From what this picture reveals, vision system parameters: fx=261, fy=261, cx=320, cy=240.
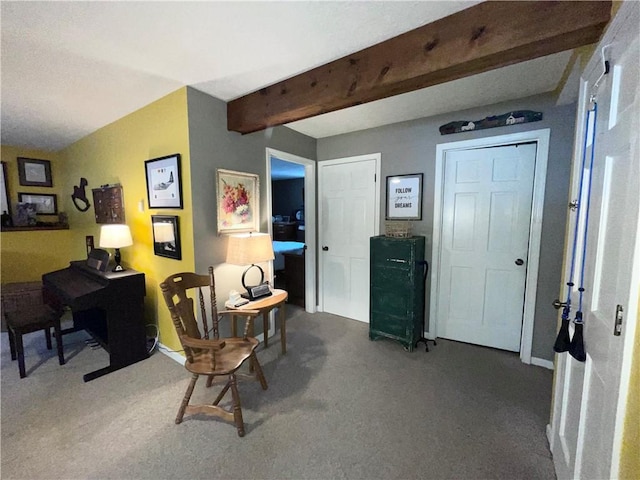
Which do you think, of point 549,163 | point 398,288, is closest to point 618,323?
point 398,288

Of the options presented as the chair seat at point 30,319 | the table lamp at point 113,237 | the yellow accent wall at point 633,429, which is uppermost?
the table lamp at point 113,237

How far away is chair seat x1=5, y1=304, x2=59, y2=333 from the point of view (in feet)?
7.04

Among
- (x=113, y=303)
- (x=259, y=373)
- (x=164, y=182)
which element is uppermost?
(x=164, y=182)

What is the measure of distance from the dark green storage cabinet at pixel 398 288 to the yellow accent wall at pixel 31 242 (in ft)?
15.0

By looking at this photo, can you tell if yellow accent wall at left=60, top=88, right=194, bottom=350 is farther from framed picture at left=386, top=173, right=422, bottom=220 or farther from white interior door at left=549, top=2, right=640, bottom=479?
white interior door at left=549, top=2, right=640, bottom=479

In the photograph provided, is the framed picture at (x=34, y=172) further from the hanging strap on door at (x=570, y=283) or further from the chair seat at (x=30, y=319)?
the hanging strap on door at (x=570, y=283)

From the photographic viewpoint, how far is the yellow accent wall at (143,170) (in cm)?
215

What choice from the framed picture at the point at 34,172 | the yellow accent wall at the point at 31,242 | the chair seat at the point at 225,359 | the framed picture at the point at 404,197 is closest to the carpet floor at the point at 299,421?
the chair seat at the point at 225,359

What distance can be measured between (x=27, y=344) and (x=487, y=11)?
15.0ft

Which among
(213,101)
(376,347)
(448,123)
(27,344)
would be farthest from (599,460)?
(27,344)

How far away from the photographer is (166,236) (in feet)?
7.66

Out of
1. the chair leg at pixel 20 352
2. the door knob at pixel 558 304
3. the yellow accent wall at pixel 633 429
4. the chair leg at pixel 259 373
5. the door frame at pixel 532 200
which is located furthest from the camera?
the door frame at pixel 532 200

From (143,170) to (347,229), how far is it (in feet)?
7.34

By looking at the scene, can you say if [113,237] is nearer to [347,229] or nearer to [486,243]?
[347,229]
